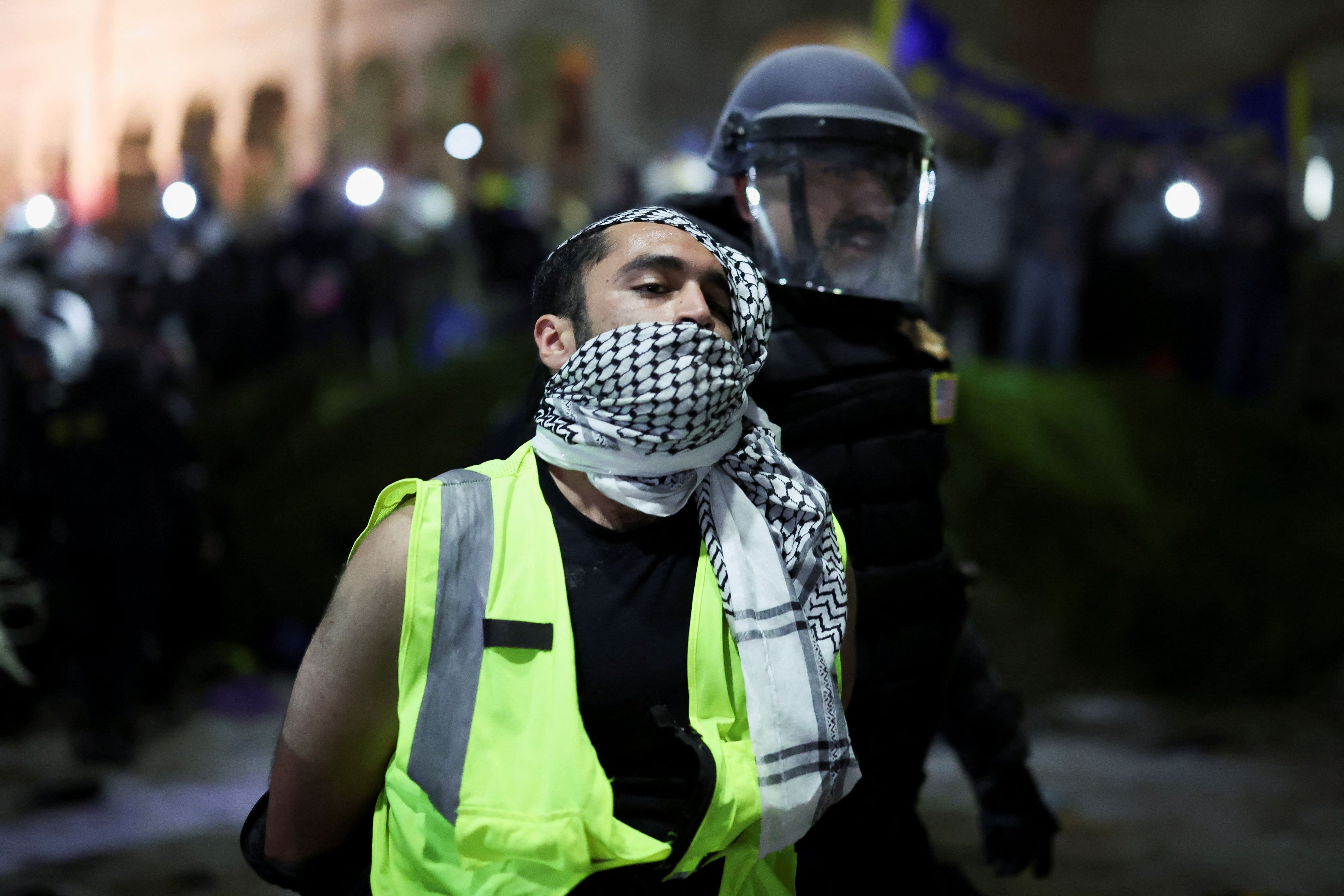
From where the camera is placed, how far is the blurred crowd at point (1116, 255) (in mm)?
7434

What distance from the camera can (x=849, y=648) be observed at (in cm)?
176

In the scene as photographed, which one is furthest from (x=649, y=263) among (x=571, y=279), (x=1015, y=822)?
(x=1015, y=822)

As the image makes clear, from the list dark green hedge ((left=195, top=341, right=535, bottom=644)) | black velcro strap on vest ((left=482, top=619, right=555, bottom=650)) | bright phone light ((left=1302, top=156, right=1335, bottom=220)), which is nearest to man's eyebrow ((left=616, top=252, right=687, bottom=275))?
black velcro strap on vest ((left=482, top=619, right=555, bottom=650))

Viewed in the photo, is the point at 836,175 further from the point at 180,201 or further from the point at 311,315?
the point at 180,201

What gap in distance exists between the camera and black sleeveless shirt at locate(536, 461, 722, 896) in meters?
1.43

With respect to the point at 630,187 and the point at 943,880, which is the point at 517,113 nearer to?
the point at 630,187

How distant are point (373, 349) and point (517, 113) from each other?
30.8 feet

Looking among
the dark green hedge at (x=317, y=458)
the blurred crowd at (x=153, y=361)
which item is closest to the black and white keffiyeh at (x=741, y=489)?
the dark green hedge at (x=317, y=458)

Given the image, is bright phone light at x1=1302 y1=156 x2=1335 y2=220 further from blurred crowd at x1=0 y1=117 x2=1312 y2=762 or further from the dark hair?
the dark hair

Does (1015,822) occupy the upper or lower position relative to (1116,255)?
lower

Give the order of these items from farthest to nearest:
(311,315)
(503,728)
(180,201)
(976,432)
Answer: (180,201)
(311,315)
(976,432)
(503,728)

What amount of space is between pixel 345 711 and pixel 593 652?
309 millimetres

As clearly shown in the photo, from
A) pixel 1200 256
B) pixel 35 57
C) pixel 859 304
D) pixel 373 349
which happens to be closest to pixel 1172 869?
pixel 859 304

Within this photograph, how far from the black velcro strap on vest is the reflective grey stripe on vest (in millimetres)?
11
